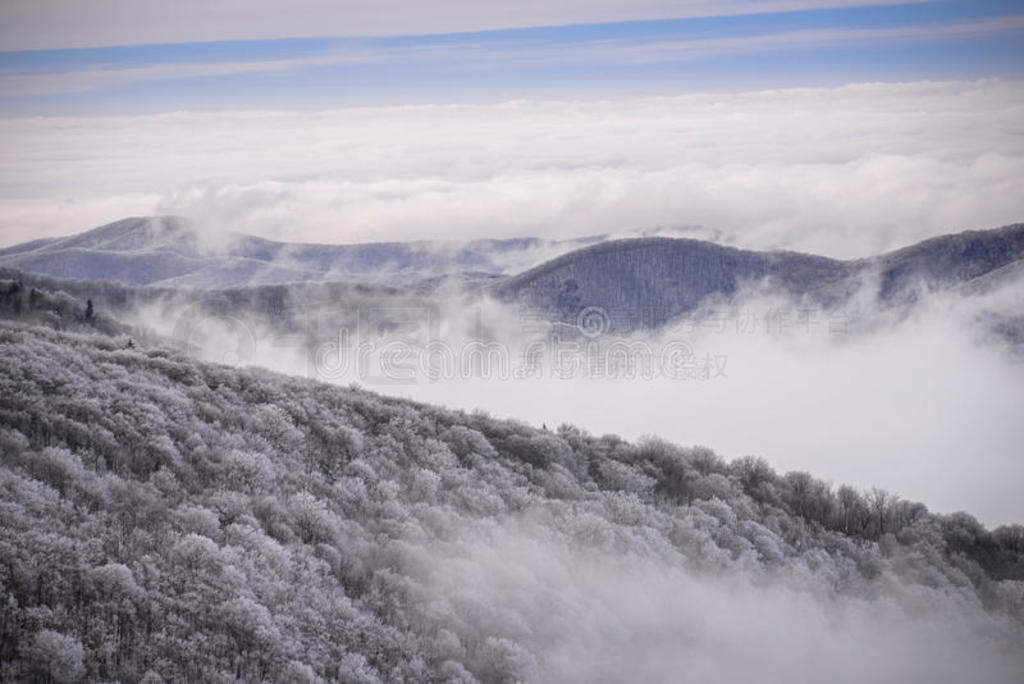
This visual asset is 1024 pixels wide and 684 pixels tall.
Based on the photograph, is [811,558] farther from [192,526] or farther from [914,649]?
[192,526]

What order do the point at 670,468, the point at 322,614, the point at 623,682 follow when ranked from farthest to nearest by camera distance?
the point at 670,468 → the point at 623,682 → the point at 322,614

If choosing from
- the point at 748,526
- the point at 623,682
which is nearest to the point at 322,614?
the point at 623,682

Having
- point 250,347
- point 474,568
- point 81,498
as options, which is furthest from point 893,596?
point 250,347

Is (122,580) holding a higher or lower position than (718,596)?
higher

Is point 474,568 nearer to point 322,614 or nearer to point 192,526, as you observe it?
point 322,614

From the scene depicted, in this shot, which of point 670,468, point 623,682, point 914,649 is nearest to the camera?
point 623,682

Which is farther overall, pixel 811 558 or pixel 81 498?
pixel 811 558
